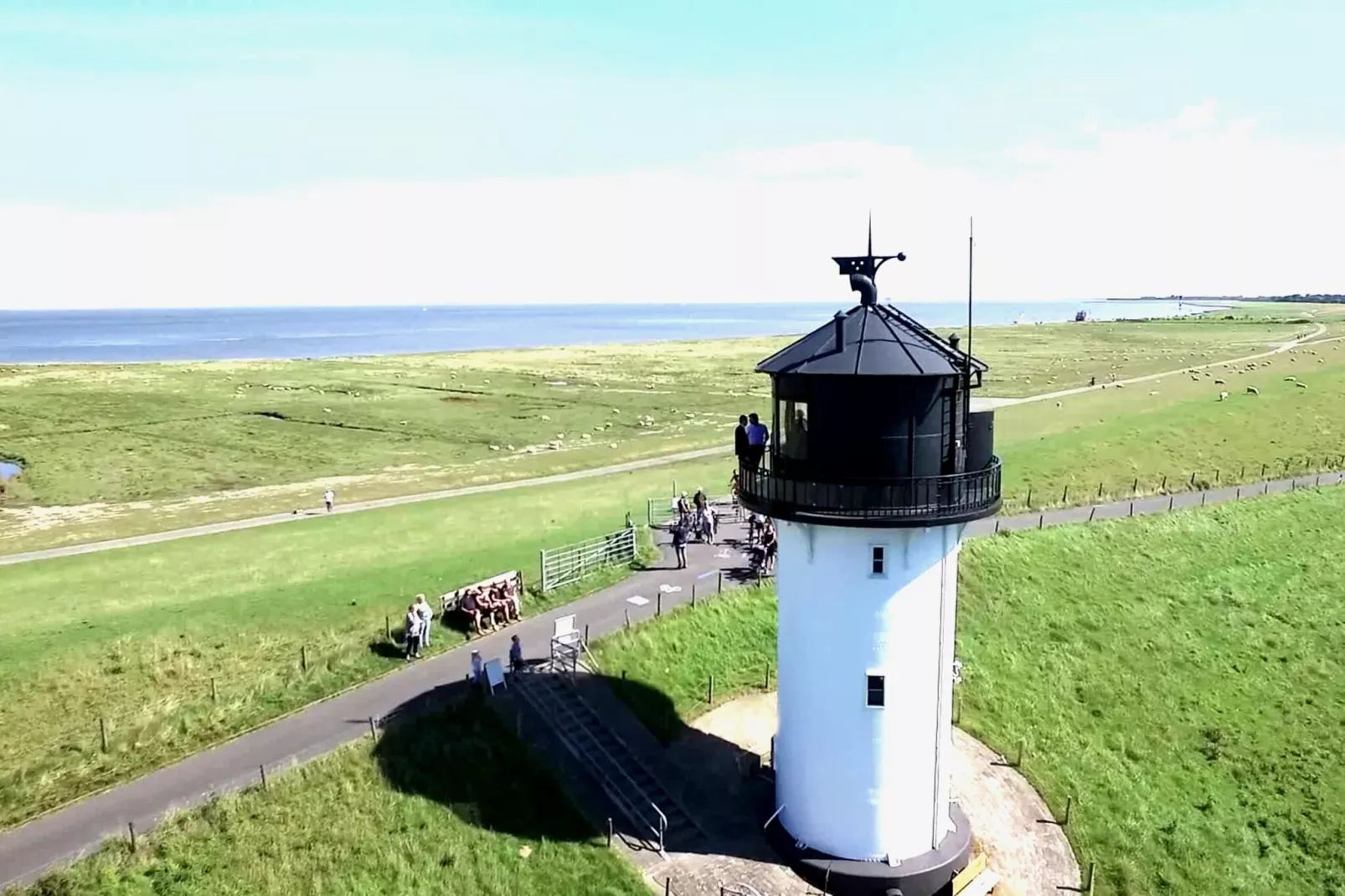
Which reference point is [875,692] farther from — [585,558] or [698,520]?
[698,520]

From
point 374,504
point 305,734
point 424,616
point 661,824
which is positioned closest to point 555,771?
point 661,824

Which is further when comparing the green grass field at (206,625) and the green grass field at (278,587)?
the green grass field at (278,587)

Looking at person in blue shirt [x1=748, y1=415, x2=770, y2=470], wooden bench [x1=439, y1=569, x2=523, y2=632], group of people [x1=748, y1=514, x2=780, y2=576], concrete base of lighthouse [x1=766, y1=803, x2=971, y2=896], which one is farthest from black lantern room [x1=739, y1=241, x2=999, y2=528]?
group of people [x1=748, y1=514, x2=780, y2=576]

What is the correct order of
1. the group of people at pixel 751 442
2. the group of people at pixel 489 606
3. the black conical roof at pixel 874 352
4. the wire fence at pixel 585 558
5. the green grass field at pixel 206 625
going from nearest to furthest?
1. the black conical roof at pixel 874 352
2. the group of people at pixel 751 442
3. the green grass field at pixel 206 625
4. the group of people at pixel 489 606
5. the wire fence at pixel 585 558

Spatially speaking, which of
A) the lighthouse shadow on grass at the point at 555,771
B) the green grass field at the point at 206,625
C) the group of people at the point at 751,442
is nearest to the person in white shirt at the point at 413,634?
the green grass field at the point at 206,625

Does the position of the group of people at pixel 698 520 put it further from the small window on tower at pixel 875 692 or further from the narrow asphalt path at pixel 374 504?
the narrow asphalt path at pixel 374 504
